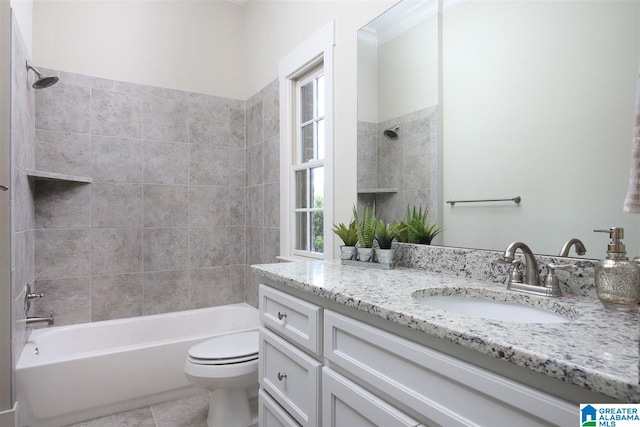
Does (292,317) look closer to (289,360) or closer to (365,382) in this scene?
(289,360)

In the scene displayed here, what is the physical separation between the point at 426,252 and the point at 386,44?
99cm

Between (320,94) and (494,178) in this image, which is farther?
(320,94)

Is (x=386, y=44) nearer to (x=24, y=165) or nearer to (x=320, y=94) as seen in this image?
(x=320, y=94)

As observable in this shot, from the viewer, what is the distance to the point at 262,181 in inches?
116

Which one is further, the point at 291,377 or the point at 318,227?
the point at 318,227

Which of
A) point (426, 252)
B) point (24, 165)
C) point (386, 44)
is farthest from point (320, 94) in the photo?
point (24, 165)

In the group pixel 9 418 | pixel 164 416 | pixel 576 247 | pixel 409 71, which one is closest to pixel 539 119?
pixel 576 247

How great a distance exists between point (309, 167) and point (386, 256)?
1.09 m

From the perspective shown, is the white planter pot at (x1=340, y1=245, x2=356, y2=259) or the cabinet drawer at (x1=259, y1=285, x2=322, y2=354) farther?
the white planter pot at (x1=340, y1=245, x2=356, y2=259)

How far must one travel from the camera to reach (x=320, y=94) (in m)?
2.36

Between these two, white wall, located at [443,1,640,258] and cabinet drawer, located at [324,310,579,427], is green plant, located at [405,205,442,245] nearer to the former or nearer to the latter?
white wall, located at [443,1,640,258]

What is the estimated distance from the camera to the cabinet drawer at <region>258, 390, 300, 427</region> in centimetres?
129

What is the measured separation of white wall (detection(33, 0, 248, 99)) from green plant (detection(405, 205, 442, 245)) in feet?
7.48

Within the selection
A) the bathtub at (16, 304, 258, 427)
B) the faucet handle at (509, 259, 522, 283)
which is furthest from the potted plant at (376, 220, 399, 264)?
the bathtub at (16, 304, 258, 427)
